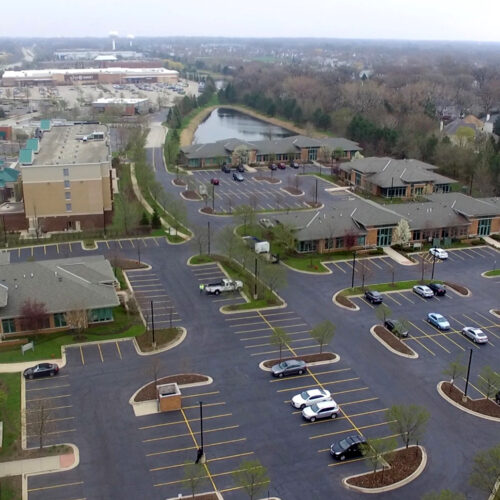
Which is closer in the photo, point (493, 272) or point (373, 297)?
point (373, 297)

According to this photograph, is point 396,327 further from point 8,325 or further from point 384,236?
point 8,325

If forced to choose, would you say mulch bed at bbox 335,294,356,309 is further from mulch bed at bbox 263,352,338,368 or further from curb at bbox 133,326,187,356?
curb at bbox 133,326,187,356

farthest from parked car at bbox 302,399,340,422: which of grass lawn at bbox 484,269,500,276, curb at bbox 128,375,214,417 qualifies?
grass lawn at bbox 484,269,500,276

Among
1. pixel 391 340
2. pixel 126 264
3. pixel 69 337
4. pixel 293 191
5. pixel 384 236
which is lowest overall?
pixel 69 337

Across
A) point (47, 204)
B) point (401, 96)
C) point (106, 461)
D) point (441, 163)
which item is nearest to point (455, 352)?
point (106, 461)

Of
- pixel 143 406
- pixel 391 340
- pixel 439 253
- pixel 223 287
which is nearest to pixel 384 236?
pixel 439 253

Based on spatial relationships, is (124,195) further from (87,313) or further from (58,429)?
(58,429)
